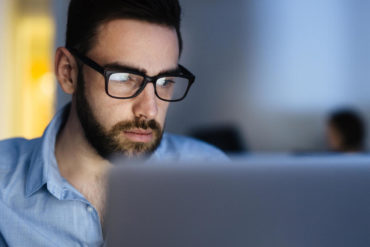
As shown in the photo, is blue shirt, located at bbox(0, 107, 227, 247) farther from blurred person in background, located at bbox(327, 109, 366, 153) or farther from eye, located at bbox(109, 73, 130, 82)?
blurred person in background, located at bbox(327, 109, 366, 153)

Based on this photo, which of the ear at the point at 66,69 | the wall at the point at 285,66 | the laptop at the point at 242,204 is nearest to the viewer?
the laptop at the point at 242,204

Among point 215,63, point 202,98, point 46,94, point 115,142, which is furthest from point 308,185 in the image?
point 46,94

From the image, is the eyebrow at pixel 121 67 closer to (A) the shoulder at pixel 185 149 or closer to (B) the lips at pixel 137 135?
(B) the lips at pixel 137 135

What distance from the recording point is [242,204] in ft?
1.52

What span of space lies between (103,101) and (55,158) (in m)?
0.22

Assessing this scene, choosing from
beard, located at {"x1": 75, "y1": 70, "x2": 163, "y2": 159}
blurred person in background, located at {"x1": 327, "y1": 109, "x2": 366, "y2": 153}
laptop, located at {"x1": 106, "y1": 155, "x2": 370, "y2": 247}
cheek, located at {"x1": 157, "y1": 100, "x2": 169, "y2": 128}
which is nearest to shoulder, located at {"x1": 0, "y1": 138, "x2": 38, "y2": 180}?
beard, located at {"x1": 75, "y1": 70, "x2": 163, "y2": 159}

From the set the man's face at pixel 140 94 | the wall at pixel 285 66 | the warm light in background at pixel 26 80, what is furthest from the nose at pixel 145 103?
the warm light in background at pixel 26 80

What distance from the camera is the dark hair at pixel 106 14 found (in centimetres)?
90

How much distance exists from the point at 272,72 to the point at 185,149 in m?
1.26

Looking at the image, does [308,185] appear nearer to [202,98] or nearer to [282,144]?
[202,98]

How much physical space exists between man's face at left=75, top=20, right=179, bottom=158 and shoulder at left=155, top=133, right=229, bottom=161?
0.62 ft

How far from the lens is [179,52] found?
100cm

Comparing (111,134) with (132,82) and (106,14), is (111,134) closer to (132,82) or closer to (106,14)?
(132,82)

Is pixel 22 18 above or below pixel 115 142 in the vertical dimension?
above
